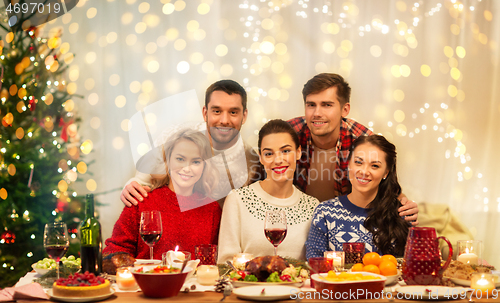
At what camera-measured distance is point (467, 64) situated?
3775mm

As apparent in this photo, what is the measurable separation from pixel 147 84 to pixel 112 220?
4.01ft

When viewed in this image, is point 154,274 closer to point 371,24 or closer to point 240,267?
point 240,267

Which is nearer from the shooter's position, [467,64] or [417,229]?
[417,229]

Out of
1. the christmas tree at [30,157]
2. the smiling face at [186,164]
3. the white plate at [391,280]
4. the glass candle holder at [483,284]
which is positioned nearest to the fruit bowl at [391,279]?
the white plate at [391,280]

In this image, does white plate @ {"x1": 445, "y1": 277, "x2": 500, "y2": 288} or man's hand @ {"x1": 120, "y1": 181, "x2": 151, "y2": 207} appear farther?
man's hand @ {"x1": 120, "y1": 181, "x2": 151, "y2": 207}

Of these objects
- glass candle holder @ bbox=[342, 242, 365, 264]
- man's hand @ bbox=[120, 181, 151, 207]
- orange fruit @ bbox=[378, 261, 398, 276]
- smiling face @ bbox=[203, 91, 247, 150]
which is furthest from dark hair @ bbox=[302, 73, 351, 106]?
orange fruit @ bbox=[378, 261, 398, 276]

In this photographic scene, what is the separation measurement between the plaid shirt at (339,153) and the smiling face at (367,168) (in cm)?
65

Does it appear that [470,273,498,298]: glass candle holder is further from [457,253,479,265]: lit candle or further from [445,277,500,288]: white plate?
[457,253,479,265]: lit candle

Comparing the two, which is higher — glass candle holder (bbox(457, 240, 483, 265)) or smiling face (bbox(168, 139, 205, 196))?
smiling face (bbox(168, 139, 205, 196))

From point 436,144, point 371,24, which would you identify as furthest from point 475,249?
point 371,24

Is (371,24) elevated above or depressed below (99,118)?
above

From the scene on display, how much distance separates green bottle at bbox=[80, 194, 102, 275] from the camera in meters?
1.58

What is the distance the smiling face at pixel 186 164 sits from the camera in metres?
2.42

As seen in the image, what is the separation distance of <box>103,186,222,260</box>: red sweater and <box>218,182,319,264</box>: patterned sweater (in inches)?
4.0
